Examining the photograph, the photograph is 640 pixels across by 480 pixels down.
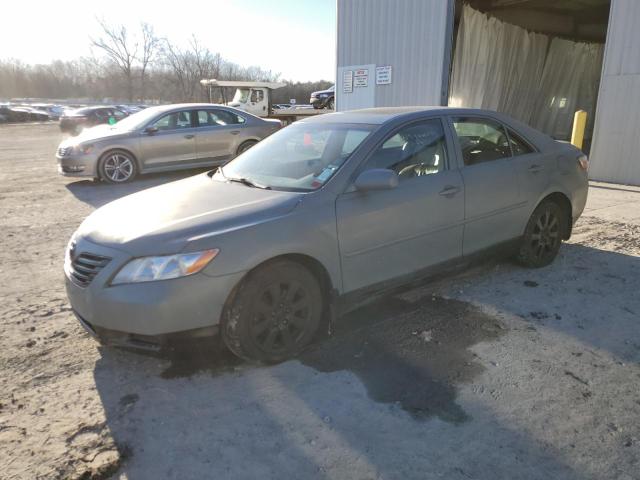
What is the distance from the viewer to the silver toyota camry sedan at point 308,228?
2.74 meters

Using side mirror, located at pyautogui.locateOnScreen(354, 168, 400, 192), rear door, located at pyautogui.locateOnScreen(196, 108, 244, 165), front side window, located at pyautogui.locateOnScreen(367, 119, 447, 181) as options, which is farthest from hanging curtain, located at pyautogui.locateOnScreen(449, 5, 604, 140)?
side mirror, located at pyautogui.locateOnScreen(354, 168, 400, 192)

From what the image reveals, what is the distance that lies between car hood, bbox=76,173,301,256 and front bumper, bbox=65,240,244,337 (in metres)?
0.16

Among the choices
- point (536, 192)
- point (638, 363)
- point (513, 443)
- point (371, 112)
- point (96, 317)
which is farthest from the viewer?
point (536, 192)

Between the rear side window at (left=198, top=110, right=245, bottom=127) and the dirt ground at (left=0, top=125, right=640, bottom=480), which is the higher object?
the rear side window at (left=198, top=110, right=245, bottom=127)

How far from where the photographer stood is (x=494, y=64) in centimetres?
1534

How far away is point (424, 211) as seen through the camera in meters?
3.61

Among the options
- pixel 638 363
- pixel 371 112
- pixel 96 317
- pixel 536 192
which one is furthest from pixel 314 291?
pixel 536 192

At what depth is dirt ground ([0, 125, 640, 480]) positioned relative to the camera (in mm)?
2242

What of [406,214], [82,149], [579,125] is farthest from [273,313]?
[579,125]

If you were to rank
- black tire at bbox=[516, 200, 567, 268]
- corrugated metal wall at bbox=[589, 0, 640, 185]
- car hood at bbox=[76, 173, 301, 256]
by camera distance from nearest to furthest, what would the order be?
car hood at bbox=[76, 173, 301, 256] → black tire at bbox=[516, 200, 567, 268] → corrugated metal wall at bbox=[589, 0, 640, 185]

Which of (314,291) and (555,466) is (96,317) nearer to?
(314,291)

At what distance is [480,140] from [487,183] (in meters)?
0.42

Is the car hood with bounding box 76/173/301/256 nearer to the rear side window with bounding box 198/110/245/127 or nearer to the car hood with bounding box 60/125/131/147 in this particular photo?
the car hood with bounding box 60/125/131/147

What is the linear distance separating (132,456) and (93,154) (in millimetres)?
8360
